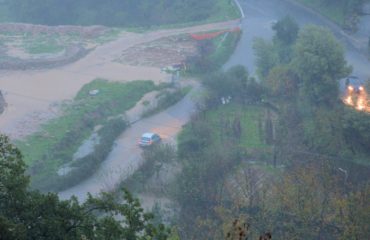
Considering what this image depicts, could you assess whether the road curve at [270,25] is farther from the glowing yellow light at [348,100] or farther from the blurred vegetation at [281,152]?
the glowing yellow light at [348,100]

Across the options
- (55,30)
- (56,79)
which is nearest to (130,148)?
(56,79)

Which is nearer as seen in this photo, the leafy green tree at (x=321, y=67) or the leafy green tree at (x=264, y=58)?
the leafy green tree at (x=321, y=67)

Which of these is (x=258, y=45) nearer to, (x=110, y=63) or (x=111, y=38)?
(x=110, y=63)

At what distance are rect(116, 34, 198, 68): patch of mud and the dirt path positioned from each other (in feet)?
2.11

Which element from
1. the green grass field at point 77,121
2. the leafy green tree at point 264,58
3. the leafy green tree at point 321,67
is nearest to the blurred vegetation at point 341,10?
the leafy green tree at point 264,58

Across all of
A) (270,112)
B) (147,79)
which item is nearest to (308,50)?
(270,112)

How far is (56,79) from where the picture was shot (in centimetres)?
3297

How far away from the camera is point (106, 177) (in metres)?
22.4

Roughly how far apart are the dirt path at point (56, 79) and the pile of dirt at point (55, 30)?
7.98 feet

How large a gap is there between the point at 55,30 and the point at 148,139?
18.7 metres

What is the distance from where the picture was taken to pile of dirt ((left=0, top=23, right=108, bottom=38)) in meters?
40.2

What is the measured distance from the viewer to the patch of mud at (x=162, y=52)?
34.9 m

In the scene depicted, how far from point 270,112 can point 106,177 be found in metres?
9.09

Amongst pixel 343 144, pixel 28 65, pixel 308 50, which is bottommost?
pixel 28 65
